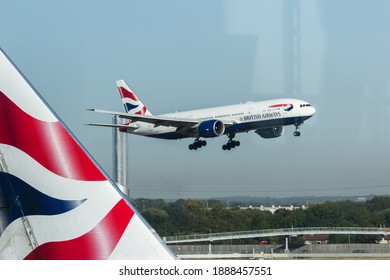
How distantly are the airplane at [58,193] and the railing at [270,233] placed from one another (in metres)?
5.23

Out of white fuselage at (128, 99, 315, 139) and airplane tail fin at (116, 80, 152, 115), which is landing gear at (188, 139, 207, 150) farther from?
airplane tail fin at (116, 80, 152, 115)

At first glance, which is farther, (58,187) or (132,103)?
Result: (132,103)

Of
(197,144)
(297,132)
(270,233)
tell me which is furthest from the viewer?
(197,144)

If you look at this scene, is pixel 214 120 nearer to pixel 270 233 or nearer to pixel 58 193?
pixel 270 233

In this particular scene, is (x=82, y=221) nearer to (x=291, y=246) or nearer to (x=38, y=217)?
(x=38, y=217)

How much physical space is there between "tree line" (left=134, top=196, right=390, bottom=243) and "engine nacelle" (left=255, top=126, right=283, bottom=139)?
137 centimetres

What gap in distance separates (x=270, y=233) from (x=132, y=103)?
11.9 feet

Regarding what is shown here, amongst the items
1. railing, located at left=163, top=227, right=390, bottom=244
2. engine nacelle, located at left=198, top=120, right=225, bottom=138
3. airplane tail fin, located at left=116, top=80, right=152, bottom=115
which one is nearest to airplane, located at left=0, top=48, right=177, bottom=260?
railing, located at left=163, top=227, right=390, bottom=244

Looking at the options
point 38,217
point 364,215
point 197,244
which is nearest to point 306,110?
point 364,215

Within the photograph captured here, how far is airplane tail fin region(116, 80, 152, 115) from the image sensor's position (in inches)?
451

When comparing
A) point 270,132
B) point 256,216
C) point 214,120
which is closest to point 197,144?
point 214,120

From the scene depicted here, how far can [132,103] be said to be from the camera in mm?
12516

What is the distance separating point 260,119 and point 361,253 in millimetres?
4275

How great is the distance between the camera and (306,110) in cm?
1002
